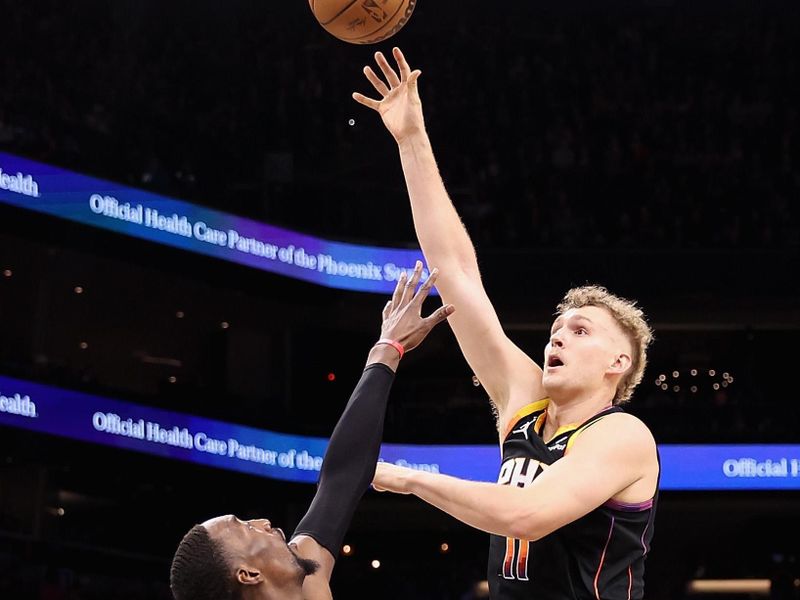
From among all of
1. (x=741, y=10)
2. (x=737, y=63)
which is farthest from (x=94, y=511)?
→ (x=741, y=10)

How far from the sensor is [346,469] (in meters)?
2.74

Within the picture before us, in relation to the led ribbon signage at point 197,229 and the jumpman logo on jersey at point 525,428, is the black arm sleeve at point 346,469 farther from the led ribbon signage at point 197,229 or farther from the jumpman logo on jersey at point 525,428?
the led ribbon signage at point 197,229

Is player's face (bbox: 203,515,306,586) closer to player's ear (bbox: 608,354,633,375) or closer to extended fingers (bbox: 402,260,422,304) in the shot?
extended fingers (bbox: 402,260,422,304)

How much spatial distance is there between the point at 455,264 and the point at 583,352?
1.76ft

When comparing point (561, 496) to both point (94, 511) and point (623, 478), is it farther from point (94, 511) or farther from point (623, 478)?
point (94, 511)

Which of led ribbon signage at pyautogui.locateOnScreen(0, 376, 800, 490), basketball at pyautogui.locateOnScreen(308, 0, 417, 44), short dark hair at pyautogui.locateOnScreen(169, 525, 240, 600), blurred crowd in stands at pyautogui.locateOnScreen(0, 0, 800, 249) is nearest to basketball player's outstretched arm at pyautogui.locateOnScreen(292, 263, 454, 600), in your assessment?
short dark hair at pyautogui.locateOnScreen(169, 525, 240, 600)

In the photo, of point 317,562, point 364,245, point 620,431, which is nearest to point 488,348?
point 620,431

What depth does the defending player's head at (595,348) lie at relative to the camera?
3500 mm

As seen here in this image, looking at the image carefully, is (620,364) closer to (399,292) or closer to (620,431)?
(620,431)

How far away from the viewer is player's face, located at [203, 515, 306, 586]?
2.50 meters

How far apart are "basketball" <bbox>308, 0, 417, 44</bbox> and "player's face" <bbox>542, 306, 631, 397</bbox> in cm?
158

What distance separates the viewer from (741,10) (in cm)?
2055

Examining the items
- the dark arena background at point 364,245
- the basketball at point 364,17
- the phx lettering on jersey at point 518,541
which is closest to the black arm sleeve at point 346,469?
the phx lettering on jersey at point 518,541

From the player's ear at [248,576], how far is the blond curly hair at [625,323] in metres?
1.56
